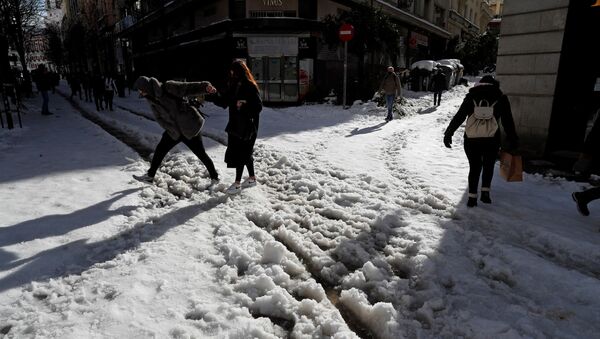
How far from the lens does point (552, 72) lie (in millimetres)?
7492

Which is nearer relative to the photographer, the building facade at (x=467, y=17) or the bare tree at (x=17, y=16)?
the bare tree at (x=17, y=16)

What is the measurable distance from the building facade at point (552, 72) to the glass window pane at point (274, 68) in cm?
1176

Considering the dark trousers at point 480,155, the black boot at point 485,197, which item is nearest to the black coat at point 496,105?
the dark trousers at point 480,155

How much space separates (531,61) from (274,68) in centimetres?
1256

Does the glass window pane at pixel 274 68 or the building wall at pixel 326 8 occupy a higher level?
the building wall at pixel 326 8

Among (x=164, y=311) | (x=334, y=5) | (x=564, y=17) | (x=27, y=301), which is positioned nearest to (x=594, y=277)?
(x=164, y=311)

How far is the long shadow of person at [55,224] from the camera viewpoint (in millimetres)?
3885

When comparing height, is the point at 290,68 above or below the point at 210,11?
below

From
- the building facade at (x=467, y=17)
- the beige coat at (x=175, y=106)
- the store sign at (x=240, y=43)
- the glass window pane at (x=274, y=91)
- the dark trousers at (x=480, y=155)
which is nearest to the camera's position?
the dark trousers at (x=480, y=155)

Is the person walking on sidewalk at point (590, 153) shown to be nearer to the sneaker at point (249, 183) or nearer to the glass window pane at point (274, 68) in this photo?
the sneaker at point (249, 183)

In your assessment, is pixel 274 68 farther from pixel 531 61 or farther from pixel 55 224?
pixel 55 224

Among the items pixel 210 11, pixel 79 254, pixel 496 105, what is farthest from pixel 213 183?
pixel 210 11

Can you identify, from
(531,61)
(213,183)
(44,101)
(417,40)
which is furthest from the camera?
(417,40)

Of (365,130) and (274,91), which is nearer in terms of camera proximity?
(365,130)
